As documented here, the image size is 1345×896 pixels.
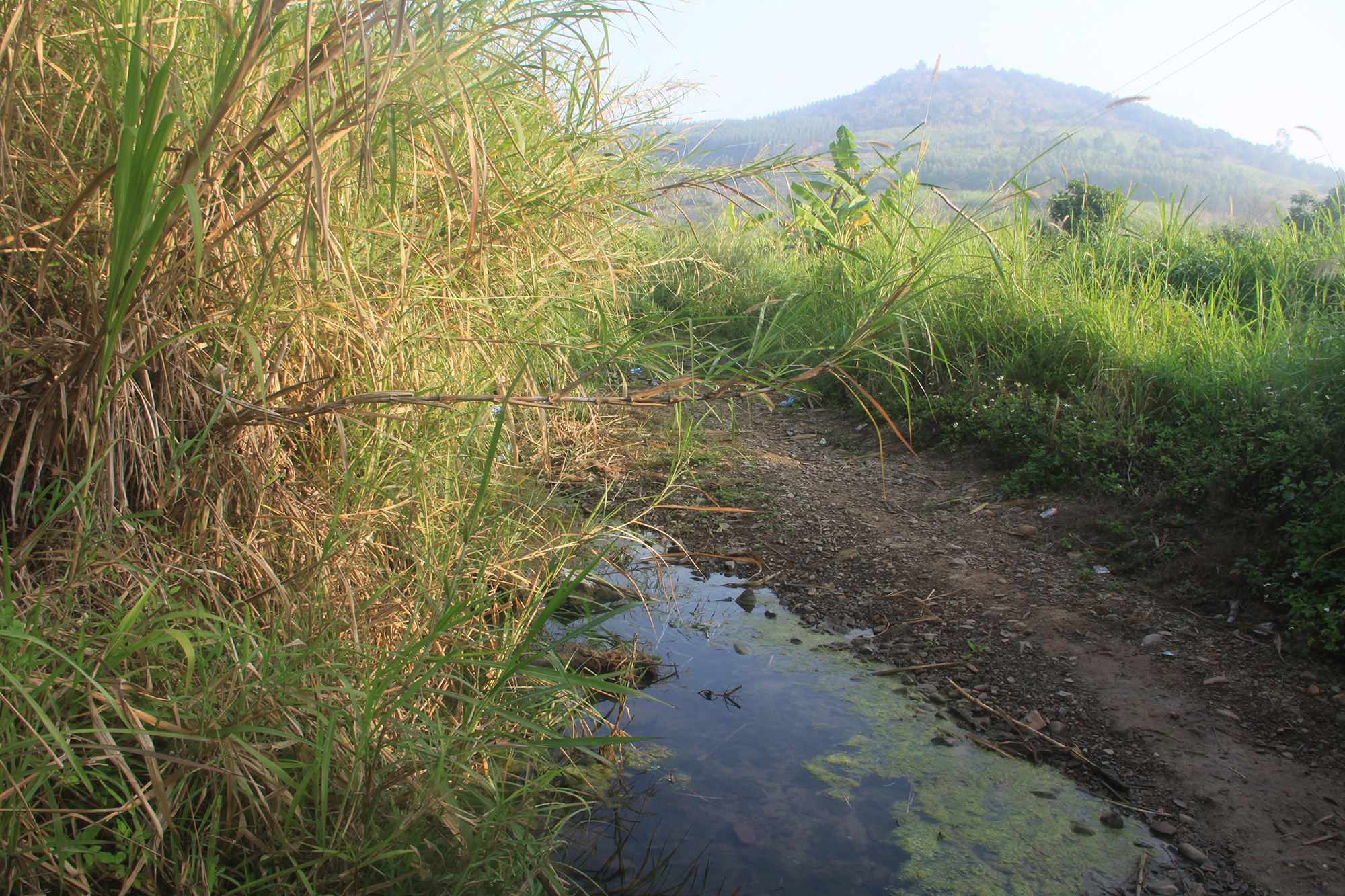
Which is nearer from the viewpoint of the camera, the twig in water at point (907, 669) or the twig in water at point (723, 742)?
the twig in water at point (723, 742)

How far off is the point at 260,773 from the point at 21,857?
0.90ft

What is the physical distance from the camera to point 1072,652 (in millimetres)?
2316

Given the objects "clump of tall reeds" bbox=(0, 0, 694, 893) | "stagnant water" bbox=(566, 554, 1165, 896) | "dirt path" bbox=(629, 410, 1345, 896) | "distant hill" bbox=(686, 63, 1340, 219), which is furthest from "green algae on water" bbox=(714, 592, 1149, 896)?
"distant hill" bbox=(686, 63, 1340, 219)

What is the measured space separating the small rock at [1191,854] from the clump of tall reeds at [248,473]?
134 centimetres

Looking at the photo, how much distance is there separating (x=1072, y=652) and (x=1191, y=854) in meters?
0.80

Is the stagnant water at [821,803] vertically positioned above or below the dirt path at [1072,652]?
below

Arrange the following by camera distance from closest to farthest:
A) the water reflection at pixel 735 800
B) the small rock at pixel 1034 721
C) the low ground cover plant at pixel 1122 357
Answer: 1. the water reflection at pixel 735 800
2. the small rock at pixel 1034 721
3. the low ground cover plant at pixel 1122 357

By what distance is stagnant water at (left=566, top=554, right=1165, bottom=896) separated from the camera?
Result: 153cm

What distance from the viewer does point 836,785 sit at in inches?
71.2

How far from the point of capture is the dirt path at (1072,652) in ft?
5.47

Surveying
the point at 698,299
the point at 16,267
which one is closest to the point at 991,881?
the point at 16,267

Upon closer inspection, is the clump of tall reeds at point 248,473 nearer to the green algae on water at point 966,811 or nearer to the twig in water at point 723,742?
the twig in water at point 723,742

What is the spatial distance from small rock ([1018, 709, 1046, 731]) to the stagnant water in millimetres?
160

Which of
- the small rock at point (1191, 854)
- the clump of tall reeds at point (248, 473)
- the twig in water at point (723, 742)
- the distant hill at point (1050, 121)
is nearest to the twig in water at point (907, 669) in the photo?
the twig in water at point (723, 742)
